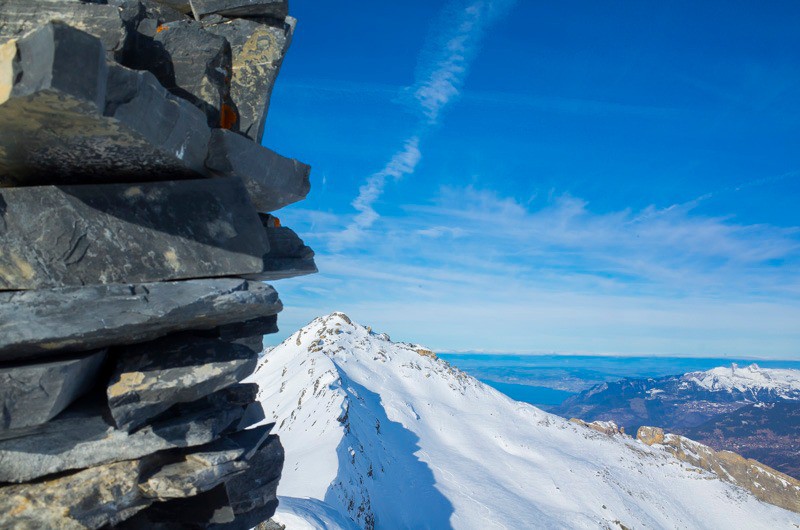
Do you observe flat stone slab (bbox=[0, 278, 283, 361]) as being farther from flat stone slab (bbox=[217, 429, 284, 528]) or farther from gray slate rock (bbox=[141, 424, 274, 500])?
flat stone slab (bbox=[217, 429, 284, 528])

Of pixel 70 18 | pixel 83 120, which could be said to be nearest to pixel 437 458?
pixel 70 18

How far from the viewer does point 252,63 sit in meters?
8.46

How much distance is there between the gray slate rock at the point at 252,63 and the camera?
8398 mm

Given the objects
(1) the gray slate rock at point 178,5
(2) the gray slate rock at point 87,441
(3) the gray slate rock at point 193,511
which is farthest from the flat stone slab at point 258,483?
(1) the gray slate rock at point 178,5

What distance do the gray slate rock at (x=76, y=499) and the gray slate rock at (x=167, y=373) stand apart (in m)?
0.81

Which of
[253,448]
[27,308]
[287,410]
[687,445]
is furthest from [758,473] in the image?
[27,308]

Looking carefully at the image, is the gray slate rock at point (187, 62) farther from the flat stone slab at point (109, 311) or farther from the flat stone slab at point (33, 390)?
the flat stone slab at point (33, 390)

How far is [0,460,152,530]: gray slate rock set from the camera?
20.6ft

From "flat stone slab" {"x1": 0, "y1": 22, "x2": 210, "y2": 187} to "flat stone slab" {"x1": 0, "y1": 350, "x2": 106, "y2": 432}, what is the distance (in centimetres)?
251

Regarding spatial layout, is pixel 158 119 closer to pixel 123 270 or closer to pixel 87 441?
pixel 123 270

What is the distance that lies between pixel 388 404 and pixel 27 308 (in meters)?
38.3

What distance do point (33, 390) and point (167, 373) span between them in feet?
4.93

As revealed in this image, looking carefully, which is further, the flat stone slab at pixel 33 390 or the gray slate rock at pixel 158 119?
the flat stone slab at pixel 33 390

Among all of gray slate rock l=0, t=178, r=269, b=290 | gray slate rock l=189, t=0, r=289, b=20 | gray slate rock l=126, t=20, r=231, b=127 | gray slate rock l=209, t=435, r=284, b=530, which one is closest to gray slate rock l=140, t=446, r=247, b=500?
gray slate rock l=209, t=435, r=284, b=530
